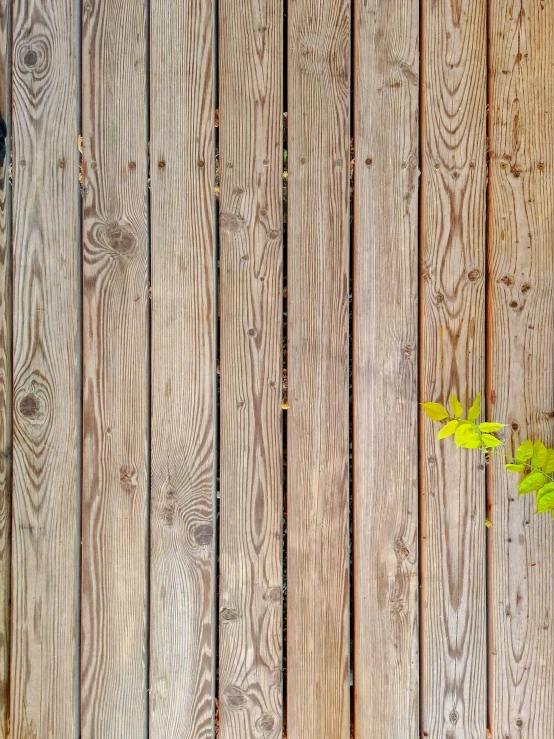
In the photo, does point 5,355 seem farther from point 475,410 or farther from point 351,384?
point 475,410

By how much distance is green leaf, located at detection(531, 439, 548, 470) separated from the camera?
1288mm

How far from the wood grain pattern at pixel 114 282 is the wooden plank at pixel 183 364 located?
0.12 ft

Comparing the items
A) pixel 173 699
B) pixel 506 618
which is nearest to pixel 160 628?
pixel 173 699

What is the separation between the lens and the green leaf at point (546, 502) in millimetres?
A: 1253

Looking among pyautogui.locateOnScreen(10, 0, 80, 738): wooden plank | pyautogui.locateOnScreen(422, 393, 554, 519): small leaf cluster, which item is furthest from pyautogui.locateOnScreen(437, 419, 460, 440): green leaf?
pyautogui.locateOnScreen(10, 0, 80, 738): wooden plank

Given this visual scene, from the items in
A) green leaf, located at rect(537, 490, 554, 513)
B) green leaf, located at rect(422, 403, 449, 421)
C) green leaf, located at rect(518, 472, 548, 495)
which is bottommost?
green leaf, located at rect(537, 490, 554, 513)

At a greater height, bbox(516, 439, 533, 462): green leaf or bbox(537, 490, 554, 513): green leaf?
bbox(516, 439, 533, 462): green leaf

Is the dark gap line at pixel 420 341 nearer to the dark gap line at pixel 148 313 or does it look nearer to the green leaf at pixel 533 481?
the green leaf at pixel 533 481

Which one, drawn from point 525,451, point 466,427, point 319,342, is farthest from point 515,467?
point 319,342

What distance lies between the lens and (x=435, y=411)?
1306 mm

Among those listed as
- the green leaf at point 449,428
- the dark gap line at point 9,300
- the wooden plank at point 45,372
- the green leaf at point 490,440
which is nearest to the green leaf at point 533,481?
the green leaf at point 490,440

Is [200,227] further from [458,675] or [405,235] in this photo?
[458,675]

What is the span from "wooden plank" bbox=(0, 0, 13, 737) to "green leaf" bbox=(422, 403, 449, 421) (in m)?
1.03

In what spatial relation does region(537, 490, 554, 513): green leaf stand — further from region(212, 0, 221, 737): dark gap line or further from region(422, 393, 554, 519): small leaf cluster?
region(212, 0, 221, 737): dark gap line
